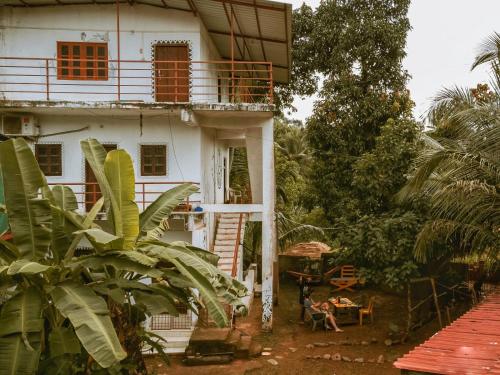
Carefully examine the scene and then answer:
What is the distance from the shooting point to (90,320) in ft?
20.7

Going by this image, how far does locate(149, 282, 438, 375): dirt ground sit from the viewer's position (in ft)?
39.5

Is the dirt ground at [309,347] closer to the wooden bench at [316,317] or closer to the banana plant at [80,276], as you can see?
the wooden bench at [316,317]

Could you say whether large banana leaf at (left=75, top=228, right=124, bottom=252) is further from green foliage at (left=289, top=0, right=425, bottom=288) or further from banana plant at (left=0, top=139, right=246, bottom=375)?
green foliage at (left=289, top=0, right=425, bottom=288)

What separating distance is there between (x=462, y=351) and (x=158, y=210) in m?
5.01

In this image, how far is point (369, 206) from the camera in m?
17.0

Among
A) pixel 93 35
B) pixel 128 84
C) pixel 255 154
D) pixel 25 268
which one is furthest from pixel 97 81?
pixel 25 268

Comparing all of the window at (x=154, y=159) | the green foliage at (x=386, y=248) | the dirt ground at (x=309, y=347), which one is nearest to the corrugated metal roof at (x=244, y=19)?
the window at (x=154, y=159)

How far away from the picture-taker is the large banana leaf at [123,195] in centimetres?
774

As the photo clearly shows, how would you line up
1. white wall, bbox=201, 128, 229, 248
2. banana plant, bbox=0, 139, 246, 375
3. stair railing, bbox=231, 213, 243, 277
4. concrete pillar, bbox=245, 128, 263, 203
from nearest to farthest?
banana plant, bbox=0, 139, 246, 375
stair railing, bbox=231, 213, 243, 277
concrete pillar, bbox=245, 128, 263, 203
white wall, bbox=201, 128, 229, 248

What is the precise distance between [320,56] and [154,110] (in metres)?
9.84

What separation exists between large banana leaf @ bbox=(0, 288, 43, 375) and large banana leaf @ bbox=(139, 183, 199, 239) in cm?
224

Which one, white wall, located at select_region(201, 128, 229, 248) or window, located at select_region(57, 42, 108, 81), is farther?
white wall, located at select_region(201, 128, 229, 248)

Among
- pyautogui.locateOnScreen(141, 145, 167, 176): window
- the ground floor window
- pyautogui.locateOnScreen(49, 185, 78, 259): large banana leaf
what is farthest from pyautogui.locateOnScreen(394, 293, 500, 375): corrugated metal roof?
pyautogui.locateOnScreen(141, 145, 167, 176): window

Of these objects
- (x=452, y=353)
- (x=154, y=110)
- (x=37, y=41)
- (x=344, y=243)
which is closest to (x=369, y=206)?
(x=344, y=243)
